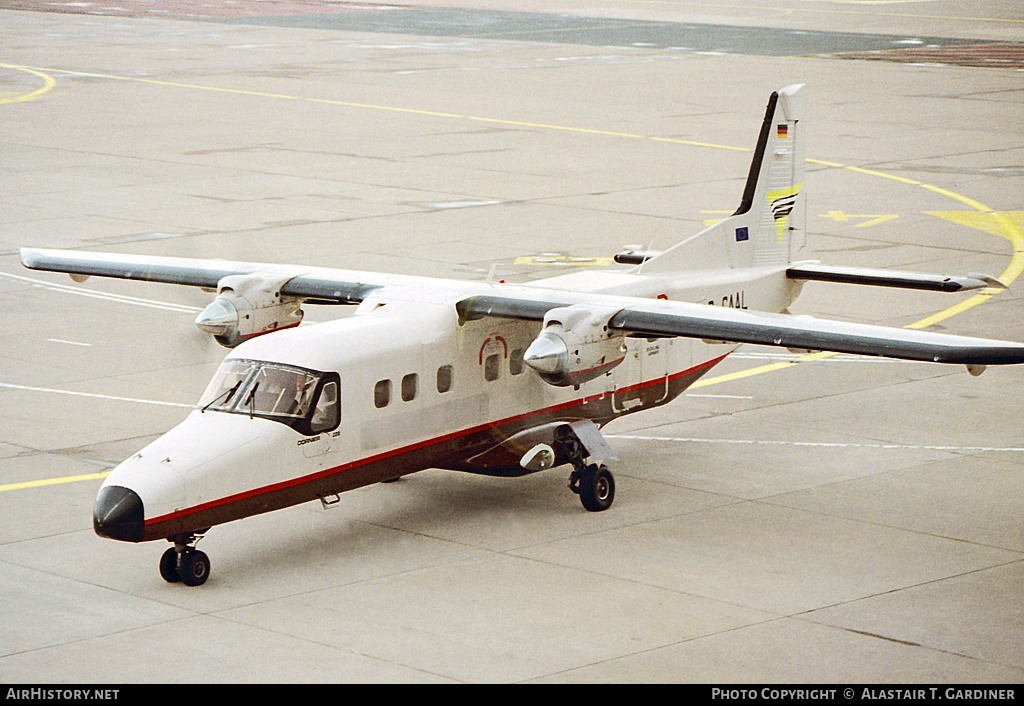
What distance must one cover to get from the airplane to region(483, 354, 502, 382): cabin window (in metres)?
0.03

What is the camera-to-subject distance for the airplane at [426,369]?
703 inches

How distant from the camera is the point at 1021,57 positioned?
78.6m

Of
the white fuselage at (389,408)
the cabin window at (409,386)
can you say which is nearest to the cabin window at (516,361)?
the white fuselage at (389,408)

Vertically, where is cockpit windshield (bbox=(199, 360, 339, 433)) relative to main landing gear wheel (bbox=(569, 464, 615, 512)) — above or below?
above

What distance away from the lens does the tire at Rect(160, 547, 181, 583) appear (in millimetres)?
17859

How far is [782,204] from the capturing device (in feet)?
83.5

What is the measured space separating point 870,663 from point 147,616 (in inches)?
310

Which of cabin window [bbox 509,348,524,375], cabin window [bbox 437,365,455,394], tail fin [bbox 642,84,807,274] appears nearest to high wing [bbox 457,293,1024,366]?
cabin window [bbox 437,365,455,394]

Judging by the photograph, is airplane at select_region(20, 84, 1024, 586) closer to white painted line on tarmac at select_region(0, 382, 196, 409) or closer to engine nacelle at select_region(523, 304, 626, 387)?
engine nacelle at select_region(523, 304, 626, 387)

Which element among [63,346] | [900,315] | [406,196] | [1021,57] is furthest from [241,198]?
[1021,57]

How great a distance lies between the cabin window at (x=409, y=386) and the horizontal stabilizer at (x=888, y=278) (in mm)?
7609

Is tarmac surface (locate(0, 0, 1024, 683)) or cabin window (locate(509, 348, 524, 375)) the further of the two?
cabin window (locate(509, 348, 524, 375))

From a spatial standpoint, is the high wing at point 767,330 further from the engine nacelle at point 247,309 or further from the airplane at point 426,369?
the engine nacelle at point 247,309
